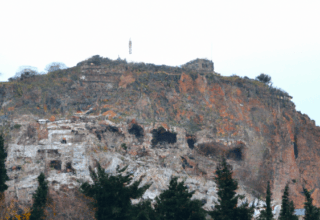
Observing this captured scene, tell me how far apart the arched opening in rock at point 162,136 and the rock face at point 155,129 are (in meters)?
0.08

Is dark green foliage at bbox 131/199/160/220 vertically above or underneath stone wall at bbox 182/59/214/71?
underneath

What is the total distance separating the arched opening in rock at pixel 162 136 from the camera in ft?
90.2

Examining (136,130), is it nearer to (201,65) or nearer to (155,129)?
(155,129)

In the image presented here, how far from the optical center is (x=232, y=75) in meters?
33.4

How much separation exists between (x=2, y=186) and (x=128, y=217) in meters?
8.50

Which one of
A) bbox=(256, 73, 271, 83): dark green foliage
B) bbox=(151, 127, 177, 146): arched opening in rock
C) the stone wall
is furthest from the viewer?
bbox=(256, 73, 271, 83): dark green foliage

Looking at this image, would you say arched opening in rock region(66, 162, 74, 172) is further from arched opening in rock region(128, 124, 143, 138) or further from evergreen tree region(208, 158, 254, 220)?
evergreen tree region(208, 158, 254, 220)

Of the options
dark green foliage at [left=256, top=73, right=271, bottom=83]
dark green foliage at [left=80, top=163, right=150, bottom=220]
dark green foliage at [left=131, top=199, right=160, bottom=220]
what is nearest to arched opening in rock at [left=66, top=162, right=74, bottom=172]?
dark green foliage at [left=80, top=163, right=150, bottom=220]

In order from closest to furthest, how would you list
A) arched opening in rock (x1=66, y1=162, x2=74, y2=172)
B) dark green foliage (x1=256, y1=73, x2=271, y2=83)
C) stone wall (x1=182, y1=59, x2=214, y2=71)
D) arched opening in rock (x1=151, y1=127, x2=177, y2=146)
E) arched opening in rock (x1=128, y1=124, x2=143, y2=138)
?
arched opening in rock (x1=66, y1=162, x2=74, y2=172) < arched opening in rock (x1=128, y1=124, x2=143, y2=138) < arched opening in rock (x1=151, y1=127, x2=177, y2=146) < stone wall (x1=182, y1=59, x2=214, y2=71) < dark green foliage (x1=256, y1=73, x2=271, y2=83)

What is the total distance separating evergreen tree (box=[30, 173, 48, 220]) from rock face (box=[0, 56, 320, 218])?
133cm

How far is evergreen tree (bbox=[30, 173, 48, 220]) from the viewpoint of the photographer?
19688mm

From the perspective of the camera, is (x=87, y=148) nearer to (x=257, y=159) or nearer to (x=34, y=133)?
(x=34, y=133)

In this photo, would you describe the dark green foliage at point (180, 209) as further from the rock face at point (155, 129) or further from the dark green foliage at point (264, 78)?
the dark green foliage at point (264, 78)

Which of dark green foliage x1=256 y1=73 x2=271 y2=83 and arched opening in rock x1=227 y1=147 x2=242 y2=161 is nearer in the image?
arched opening in rock x1=227 y1=147 x2=242 y2=161
